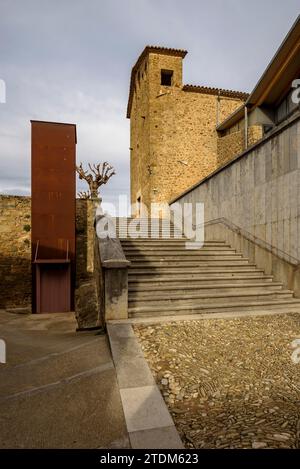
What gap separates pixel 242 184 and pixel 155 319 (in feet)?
17.0

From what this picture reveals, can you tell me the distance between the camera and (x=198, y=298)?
554 centimetres

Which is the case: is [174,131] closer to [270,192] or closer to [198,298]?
[270,192]

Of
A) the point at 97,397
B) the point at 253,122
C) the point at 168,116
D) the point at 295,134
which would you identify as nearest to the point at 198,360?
the point at 97,397

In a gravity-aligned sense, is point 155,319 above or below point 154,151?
below

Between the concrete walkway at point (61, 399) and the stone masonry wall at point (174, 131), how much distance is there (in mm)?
14447

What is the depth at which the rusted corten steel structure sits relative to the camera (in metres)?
11.5

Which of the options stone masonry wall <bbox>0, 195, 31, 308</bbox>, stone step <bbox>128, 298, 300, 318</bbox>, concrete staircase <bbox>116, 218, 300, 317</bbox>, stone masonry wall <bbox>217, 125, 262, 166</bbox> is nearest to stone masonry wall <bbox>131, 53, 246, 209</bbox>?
stone masonry wall <bbox>217, 125, 262, 166</bbox>

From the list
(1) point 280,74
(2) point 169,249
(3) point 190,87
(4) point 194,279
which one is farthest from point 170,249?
(3) point 190,87

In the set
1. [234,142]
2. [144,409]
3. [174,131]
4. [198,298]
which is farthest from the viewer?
[174,131]

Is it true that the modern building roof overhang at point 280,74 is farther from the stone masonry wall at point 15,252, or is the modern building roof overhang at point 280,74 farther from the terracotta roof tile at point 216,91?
the stone masonry wall at point 15,252

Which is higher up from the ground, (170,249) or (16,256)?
(170,249)

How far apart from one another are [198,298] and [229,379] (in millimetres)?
2638
